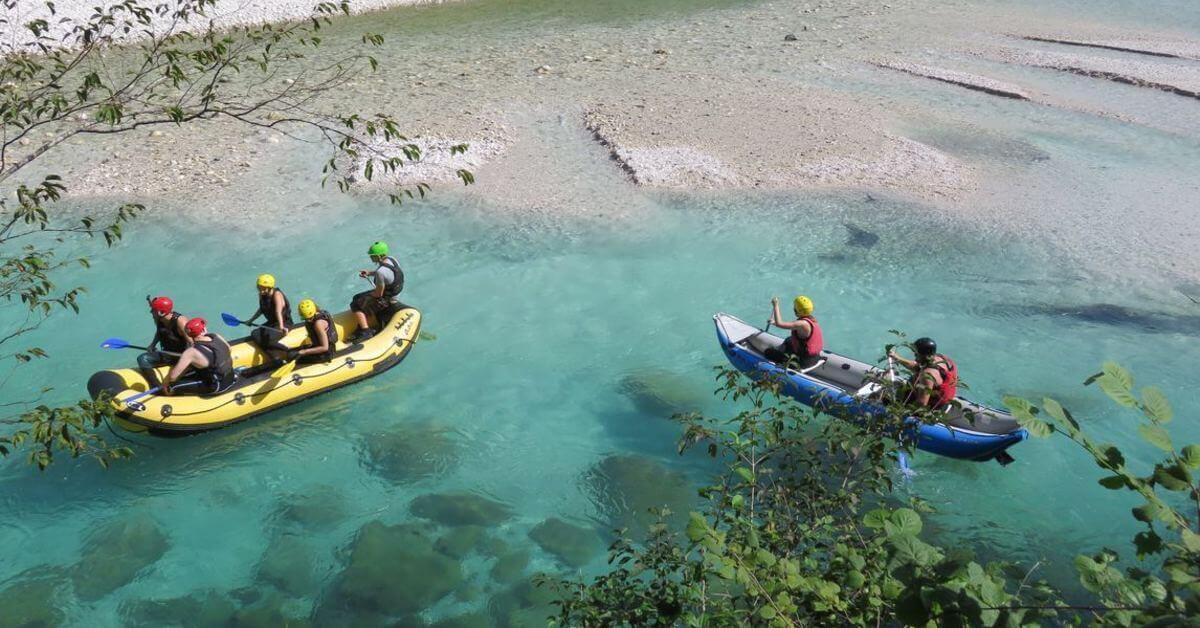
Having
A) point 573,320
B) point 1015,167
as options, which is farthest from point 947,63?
point 573,320

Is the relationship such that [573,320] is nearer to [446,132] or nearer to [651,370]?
[651,370]

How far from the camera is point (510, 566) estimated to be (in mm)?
8484

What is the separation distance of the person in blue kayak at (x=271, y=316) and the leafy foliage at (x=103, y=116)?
158 centimetres

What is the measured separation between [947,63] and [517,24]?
442 inches

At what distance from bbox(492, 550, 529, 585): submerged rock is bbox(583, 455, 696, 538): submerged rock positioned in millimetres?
937

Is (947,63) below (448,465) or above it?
above

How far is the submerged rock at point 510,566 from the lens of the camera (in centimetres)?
836

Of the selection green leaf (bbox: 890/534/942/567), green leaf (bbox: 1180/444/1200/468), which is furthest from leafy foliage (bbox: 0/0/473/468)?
green leaf (bbox: 1180/444/1200/468)

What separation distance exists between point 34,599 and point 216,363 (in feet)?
9.10

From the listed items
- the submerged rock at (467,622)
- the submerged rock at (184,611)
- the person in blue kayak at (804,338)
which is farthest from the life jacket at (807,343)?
the submerged rock at (184,611)

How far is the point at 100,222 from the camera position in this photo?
14.2m

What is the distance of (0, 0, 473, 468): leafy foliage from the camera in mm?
5910

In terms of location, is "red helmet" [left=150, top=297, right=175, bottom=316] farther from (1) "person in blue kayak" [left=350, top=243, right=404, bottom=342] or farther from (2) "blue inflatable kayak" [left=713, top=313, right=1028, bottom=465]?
(2) "blue inflatable kayak" [left=713, top=313, right=1028, bottom=465]

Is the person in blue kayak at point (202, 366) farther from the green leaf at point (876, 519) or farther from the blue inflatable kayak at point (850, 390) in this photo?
the green leaf at point (876, 519)
